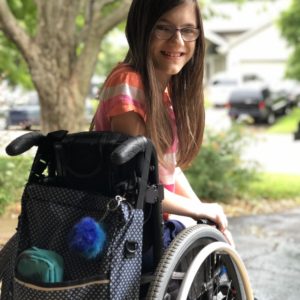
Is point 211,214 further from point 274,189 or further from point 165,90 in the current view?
point 274,189

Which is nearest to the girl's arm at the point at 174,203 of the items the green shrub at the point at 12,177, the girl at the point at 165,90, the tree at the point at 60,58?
the girl at the point at 165,90

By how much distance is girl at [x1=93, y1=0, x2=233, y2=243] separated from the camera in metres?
2.24

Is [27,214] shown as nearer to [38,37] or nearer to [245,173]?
[38,37]

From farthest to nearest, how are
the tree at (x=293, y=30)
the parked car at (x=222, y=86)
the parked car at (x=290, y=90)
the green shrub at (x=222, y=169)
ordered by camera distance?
1. the parked car at (x=222, y=86)
2. the parked car at (x=290, y=90)
3. the tree at (x=293, y=30)
4. the green shrub at (x=222, y=169)

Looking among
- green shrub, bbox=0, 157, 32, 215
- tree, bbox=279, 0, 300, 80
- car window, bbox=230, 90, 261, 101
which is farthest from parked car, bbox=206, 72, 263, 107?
green shrub, bbox=0, 157, 32, 215

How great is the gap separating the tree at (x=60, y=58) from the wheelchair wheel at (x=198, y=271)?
14.5 feet

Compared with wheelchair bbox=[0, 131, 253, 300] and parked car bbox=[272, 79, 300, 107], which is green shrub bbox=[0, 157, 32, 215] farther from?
parked car bbox=[272, 79, 300, 107]

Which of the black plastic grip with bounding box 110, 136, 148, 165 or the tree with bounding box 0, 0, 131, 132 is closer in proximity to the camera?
the black plastic grip with bounding box 110, 136, 148, 165

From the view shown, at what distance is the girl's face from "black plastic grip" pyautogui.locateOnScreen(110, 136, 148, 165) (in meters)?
0.54

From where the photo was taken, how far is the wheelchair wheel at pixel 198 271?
6.61 feet

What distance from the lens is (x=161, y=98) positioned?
235cm

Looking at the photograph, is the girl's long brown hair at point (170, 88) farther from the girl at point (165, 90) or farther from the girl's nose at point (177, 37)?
the girl's nose at point (177, 37)

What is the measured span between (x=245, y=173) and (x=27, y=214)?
583cm

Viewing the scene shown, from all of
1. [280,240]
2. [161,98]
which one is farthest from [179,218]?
[280,240]
